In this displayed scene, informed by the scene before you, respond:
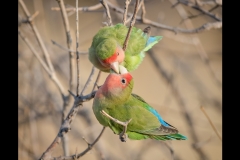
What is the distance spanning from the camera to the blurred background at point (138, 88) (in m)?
3.29

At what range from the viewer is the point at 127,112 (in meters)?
1.39

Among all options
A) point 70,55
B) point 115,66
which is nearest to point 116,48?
point 115,66

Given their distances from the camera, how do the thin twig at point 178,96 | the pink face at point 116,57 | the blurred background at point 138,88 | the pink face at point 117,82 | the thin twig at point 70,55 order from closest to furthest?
the pink face at point 117,82
the pink face at point 116,57
the thin twig at point 70,55
the blurred background at point 138,88
the thin twig at point 178,96

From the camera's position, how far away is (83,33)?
3.84 metres

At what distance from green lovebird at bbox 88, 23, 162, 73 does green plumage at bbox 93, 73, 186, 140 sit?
0.29 feet

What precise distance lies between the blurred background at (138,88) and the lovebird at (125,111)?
5.03ft

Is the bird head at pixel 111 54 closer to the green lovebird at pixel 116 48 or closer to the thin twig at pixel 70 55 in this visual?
the green lovebird at pixel 116 48

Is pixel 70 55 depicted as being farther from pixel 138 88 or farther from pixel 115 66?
pixel 138 88

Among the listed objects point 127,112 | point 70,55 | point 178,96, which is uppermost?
point 127,112

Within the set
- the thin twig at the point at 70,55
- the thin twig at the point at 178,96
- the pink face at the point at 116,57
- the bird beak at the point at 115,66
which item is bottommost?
the thin twig at the point at 178,96

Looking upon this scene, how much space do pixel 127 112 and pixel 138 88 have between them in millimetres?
2659

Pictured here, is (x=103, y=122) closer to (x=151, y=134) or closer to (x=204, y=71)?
(x=151, y=134)

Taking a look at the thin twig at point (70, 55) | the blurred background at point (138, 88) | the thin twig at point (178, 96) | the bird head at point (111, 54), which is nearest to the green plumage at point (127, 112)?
the bird head at point (111, 54)

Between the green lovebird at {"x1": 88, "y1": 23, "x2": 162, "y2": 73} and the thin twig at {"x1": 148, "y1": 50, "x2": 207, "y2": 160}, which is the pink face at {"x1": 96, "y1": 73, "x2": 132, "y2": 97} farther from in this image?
the thin twig at {"x1": 148, "y1": 50, "x2": 207, "y2": 160}
